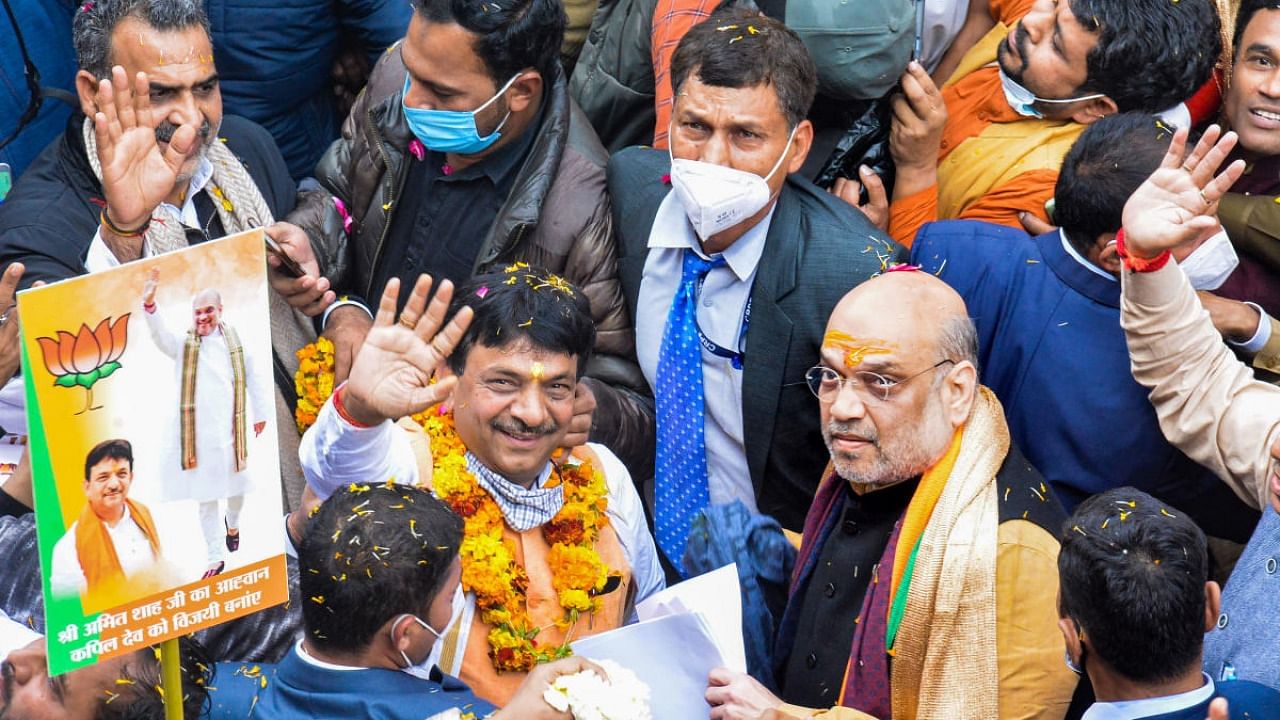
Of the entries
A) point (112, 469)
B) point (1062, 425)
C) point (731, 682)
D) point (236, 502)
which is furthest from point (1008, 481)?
point (112, 469)

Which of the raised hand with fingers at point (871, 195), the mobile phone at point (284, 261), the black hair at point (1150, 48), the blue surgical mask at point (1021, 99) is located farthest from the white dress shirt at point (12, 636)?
the black hair at point (1150, 48)

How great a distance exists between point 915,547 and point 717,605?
58 cm

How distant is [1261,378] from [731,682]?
75.6 inches

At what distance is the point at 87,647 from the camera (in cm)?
345

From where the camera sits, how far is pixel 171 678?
366 cm

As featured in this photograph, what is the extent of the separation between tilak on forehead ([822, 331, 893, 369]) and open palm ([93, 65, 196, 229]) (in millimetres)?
1985

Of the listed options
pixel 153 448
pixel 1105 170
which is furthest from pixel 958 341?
pixel 153 448

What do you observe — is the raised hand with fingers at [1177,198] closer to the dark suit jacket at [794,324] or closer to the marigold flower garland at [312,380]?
the dark suit jacket at [794,324]

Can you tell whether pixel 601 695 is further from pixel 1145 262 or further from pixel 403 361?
pixel 1145 262

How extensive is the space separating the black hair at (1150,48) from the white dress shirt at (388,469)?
2.04 metres

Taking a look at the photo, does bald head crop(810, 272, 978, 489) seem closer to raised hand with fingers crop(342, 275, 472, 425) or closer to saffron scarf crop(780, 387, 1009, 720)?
saffron scarf crop(780, 387, 1009, 720)

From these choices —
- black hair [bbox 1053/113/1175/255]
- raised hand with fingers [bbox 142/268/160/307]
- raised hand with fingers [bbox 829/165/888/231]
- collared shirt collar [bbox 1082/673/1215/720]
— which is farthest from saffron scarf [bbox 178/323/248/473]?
raised hand with fingers [bbox 829/165/888/231]

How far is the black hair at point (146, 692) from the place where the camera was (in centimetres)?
A: 395

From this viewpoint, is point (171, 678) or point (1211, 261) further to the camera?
point (1211, 261)
